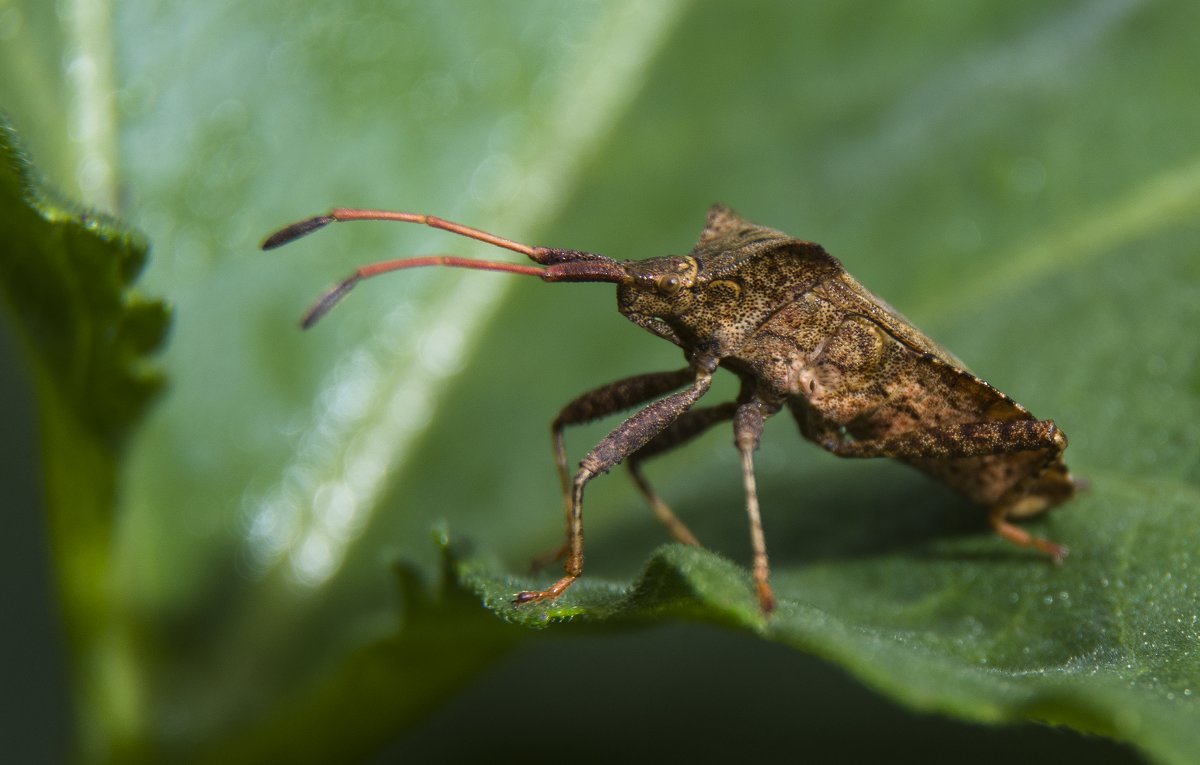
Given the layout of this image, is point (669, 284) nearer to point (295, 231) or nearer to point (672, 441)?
point (672, 441)

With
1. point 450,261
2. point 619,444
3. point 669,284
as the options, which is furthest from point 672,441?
point 450,261

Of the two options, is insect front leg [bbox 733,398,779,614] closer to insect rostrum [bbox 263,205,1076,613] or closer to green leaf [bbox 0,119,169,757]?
insect rostrum [bbox 263,205,1076,613]

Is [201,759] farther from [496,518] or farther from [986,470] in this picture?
[986,470]

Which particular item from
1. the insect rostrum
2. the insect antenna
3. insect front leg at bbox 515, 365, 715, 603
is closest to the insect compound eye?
the insect rostrum

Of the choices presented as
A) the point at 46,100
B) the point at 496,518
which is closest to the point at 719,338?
the point at 496,518

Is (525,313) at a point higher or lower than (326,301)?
higher

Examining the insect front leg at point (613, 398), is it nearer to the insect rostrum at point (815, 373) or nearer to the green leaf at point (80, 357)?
the insect rostrum at point (815, 373)
